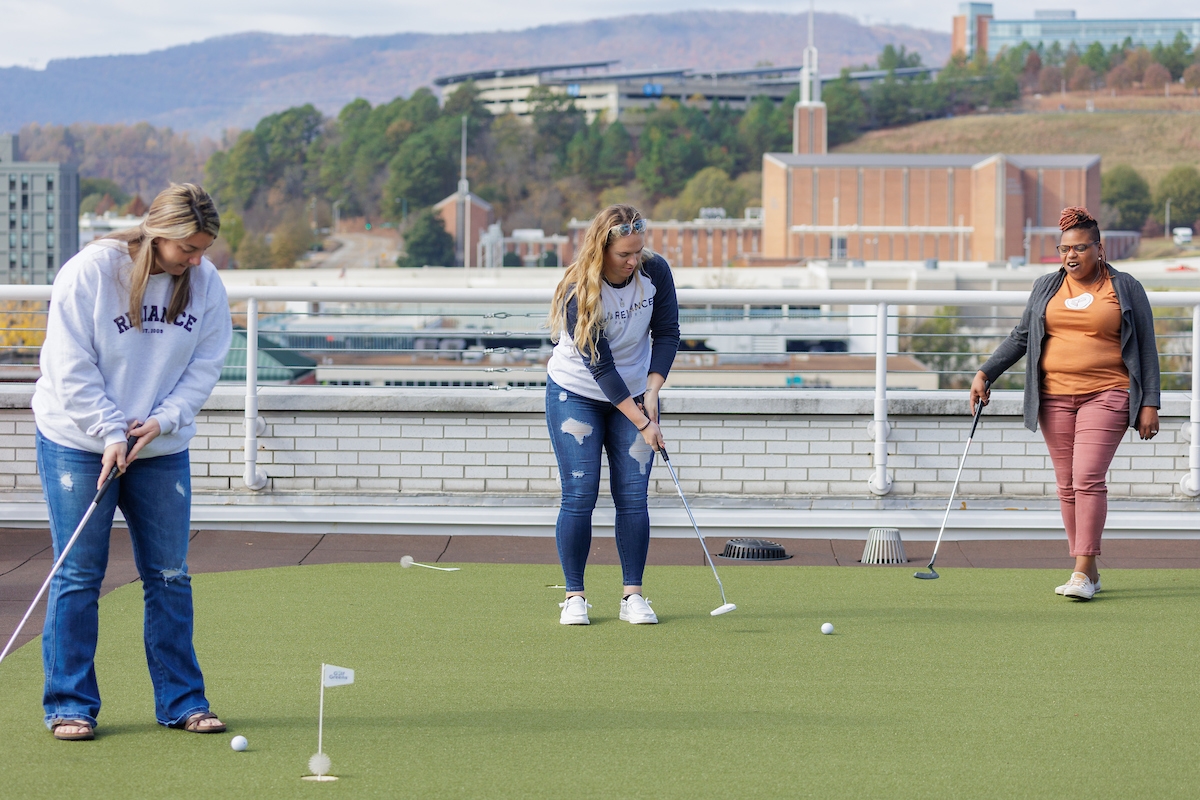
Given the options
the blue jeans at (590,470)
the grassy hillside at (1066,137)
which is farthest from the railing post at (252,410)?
the grassy hillside at (1066,137)

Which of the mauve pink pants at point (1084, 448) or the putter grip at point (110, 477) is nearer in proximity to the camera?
the putter grip at point (110, 477)

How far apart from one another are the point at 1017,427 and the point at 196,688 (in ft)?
15.4

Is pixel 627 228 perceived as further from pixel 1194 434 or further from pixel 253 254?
pixel 253 254

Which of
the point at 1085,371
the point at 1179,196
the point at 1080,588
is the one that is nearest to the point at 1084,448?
the point at 1085,371

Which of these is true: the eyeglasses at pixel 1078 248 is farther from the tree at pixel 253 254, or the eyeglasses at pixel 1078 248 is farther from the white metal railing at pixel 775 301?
the tree at pixel 253 254

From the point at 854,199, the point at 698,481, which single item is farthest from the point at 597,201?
the point at 698,481

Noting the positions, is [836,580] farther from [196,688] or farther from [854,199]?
[854,199]

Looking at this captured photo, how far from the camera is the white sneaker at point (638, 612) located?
16.5 feet

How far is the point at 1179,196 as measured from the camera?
15075cm

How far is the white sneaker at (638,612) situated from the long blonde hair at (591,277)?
3.02 ft

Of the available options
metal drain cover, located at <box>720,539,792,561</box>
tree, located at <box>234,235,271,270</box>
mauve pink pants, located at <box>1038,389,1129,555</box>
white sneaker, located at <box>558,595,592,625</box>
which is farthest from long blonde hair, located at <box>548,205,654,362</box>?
tree, located at <box>234,235,271,270</box>

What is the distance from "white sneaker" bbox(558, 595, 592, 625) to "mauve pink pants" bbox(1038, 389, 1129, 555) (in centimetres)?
196

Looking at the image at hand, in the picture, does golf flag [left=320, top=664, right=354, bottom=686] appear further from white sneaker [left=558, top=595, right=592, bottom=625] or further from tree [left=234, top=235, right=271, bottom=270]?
tree [left=234, top=235, right=271, bottom=270]

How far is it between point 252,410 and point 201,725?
3570 mm
